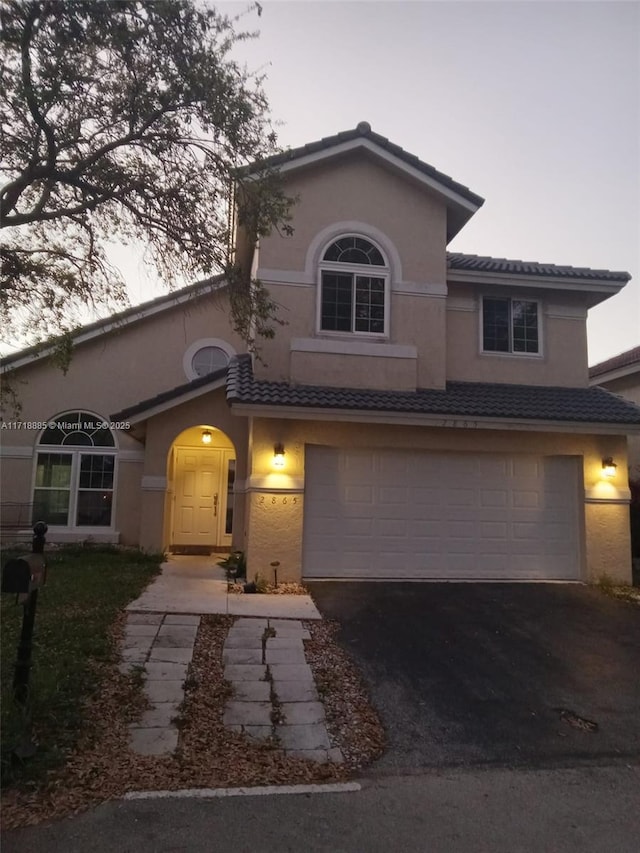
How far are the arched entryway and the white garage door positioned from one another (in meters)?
4.88

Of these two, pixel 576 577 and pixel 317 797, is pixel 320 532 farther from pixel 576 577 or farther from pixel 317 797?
pixel 317 797

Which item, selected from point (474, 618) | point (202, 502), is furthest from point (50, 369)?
point (474, 618)

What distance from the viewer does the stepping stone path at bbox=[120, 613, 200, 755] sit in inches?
184

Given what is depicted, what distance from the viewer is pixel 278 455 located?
32.0 feet

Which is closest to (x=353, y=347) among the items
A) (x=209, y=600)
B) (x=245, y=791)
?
(x=209, y=600)

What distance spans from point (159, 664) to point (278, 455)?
14.0 feet

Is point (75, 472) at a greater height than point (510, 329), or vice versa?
point (510, 329)

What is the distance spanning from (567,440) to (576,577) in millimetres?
2308

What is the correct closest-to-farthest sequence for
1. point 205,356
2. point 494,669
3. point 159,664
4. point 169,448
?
point 159,664 → point 494,669 → point 169,448 → point 205,356

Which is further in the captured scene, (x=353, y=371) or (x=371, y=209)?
(x=371, y=209)

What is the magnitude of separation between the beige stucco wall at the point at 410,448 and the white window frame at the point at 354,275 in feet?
5.66

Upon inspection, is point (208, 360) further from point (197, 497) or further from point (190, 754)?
point (190, 754)

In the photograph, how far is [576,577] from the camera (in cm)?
1044

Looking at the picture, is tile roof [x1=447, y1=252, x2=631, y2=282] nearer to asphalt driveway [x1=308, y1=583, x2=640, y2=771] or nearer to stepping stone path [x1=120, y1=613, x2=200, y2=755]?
asphalt driveway [x1=308, y1=583, x2=640, y2=771]
